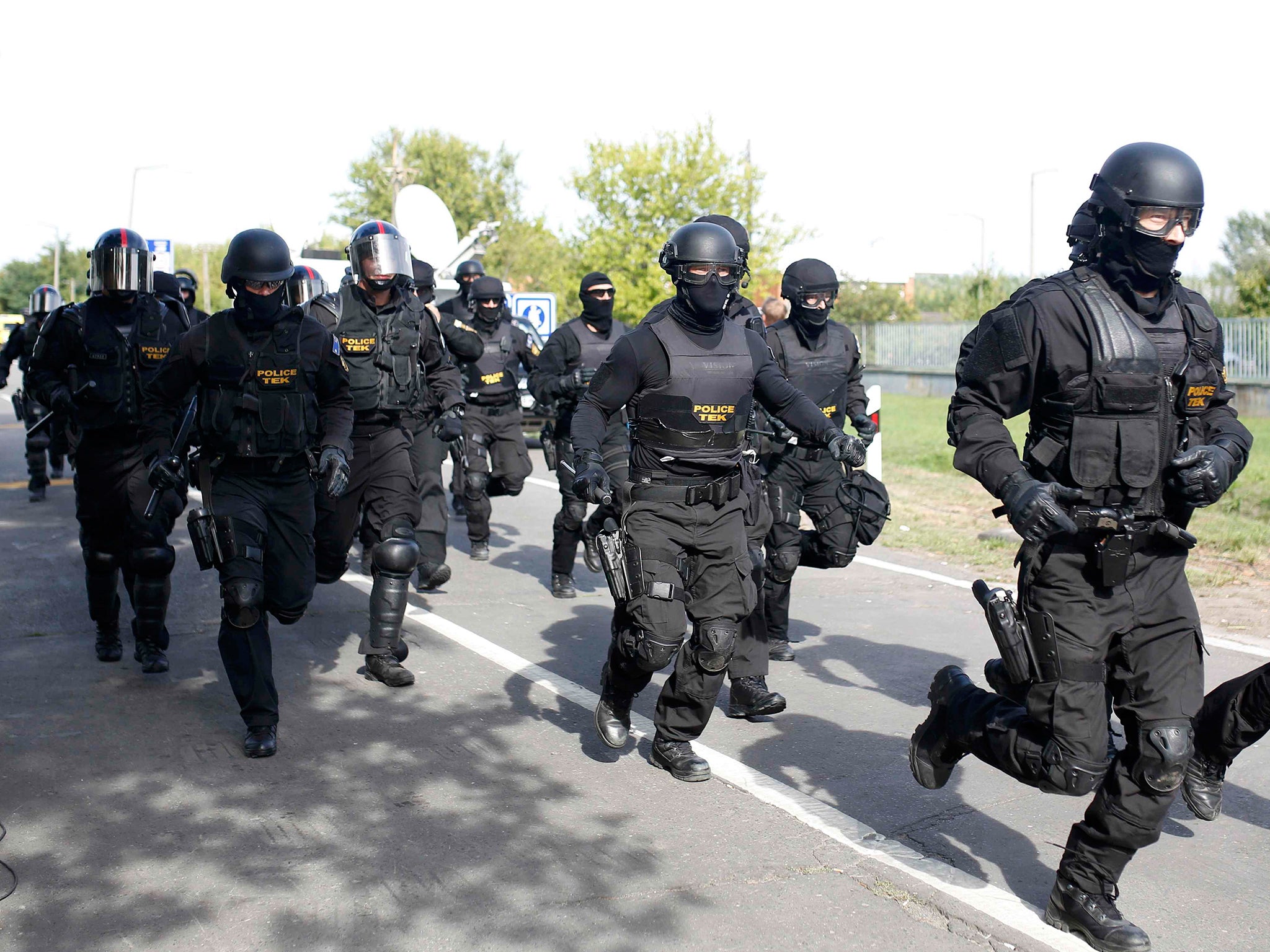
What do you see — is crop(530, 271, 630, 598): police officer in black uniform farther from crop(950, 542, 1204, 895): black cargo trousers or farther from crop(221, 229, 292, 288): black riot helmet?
crop(950, 542, 1204, 895): black cargo trousers

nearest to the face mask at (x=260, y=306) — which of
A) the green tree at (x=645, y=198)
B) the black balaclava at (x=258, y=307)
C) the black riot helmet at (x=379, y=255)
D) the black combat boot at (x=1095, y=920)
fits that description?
the black balaclava at (x=258, y=307)

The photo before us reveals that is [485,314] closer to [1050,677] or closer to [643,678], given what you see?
[643,678]

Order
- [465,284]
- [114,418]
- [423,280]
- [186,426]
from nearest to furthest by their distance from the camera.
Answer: [186,426], [114,418], [423,280], [465,284]

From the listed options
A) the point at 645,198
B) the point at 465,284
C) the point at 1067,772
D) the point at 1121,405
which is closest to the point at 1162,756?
the point at 1067,772

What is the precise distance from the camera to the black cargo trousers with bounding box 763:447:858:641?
6.84m

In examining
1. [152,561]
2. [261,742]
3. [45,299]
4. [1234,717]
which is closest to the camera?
[1234,717]

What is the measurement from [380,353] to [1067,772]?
14.6 ft

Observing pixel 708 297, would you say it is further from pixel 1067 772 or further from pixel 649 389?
pixel 1067 772

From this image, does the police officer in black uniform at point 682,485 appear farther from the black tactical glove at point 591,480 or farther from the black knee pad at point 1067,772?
the black knee pad at point 1067,772

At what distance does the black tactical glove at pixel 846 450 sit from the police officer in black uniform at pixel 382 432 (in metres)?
2.34

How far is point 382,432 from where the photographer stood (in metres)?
6.93

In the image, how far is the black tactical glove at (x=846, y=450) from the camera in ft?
17.2

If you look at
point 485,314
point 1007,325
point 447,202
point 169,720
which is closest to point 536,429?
point 485,314

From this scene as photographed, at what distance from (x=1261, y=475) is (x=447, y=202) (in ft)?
152
